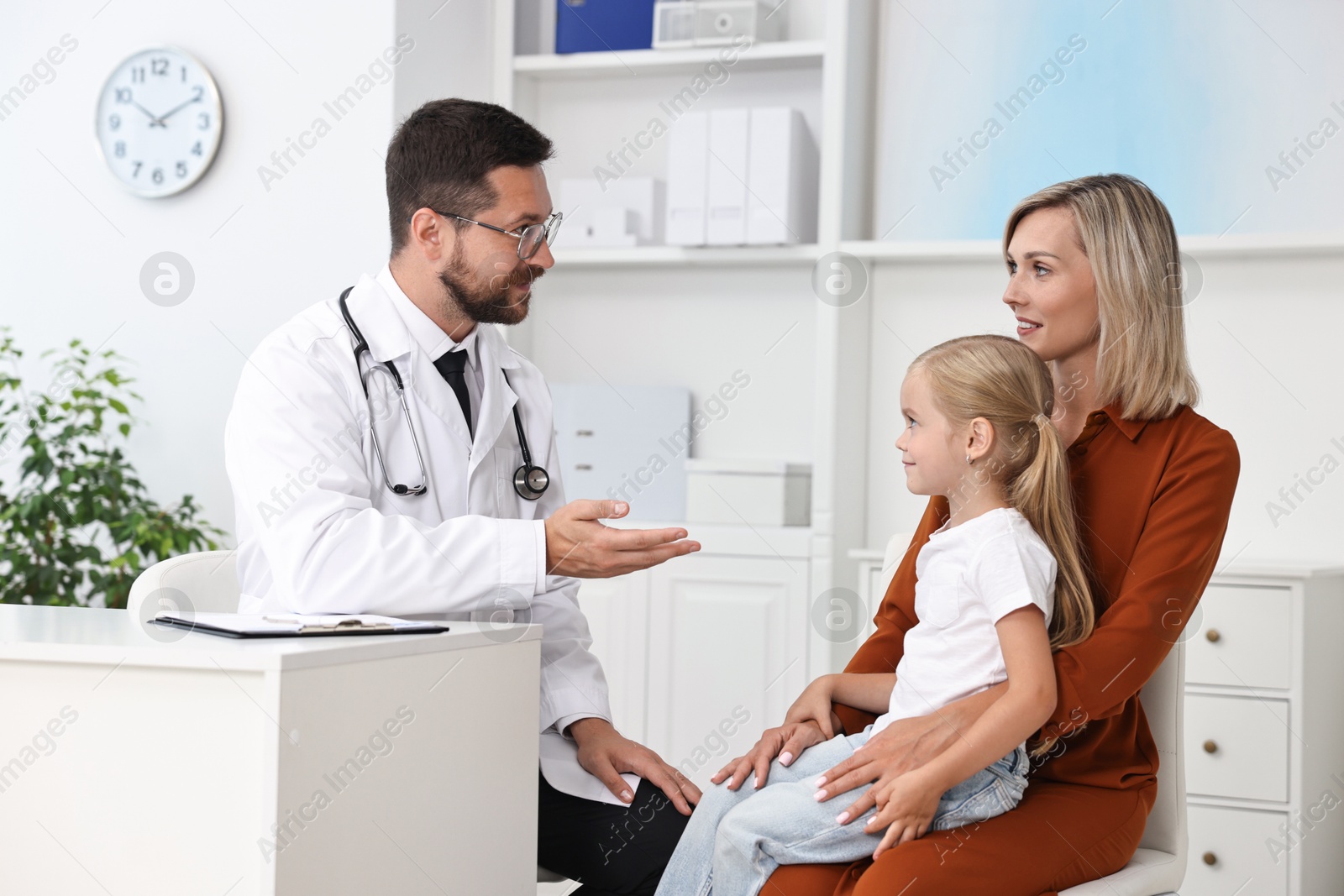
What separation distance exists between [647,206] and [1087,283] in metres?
2.04

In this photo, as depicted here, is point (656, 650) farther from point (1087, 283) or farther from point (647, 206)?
point (1087, 283)

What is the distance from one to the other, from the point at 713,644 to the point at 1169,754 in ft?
5.66

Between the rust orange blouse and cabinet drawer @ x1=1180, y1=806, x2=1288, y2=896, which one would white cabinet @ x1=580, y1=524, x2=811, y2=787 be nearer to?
cabinet drawer @ x1=1180, y1=806, x2=1288, y2=896

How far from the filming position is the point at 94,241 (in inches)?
135

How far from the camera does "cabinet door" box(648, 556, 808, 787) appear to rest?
123 inches

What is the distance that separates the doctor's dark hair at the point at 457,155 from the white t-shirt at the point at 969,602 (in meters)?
0.86

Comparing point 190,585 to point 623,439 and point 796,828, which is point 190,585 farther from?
point 623,439

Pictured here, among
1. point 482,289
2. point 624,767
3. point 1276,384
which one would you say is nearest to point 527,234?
point 482,289

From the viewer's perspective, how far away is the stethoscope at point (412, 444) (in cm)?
166

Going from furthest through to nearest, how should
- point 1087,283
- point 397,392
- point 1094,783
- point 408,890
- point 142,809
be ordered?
point 397,392 → point 1087,283 → point 1094,783 → point 408,890 → point 142,809

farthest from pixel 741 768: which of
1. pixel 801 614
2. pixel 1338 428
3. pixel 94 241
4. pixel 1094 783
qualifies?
pixel 94 241

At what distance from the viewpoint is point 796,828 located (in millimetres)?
1317

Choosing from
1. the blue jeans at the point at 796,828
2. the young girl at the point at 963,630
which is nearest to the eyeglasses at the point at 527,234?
the young girl at the point at 963,630

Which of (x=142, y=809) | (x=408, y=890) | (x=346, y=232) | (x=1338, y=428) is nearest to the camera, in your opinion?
(x=142, y=809)
